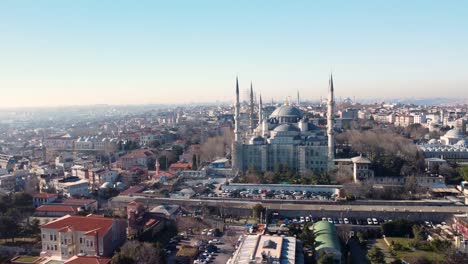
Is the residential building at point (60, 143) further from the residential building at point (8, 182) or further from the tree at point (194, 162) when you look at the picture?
the residential building at point (8, 182)

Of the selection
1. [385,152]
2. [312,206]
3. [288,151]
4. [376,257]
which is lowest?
[376,257]

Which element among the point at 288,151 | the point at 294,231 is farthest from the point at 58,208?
the point at 288,151

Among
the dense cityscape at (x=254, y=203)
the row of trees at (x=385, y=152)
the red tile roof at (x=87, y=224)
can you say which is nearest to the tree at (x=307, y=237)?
the dense cityscape at (x=254, y=203)

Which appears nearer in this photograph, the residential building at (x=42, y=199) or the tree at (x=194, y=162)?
the residential building at (x=42, y=199)

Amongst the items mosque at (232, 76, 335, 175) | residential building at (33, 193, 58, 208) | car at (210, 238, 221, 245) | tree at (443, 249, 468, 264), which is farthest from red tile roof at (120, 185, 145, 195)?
tree at (443, 249, 468, 264)

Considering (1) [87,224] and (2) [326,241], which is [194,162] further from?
(2) [326,241]

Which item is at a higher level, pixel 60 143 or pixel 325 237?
pixel 60 143

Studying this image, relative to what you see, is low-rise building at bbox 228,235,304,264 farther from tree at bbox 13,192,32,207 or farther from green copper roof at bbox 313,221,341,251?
tree at bbox 13,192,32,207

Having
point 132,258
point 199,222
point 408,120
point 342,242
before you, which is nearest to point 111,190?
point 199,222

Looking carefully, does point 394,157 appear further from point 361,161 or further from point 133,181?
point 133,181
